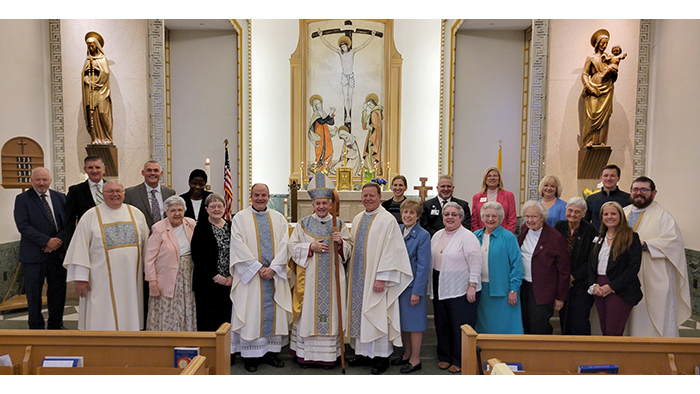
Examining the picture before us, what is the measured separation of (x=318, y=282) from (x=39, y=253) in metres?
3.17

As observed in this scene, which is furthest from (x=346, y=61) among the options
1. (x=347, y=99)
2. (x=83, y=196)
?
(x=83, y=196)

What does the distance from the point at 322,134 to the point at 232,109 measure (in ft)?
6.59

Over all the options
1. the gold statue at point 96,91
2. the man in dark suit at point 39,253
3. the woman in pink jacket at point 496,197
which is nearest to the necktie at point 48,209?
the man in dark suit at point 39,253

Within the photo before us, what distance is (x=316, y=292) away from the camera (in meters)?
4.03

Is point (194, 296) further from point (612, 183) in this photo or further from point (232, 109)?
point (232, 109)

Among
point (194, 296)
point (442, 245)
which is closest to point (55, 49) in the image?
point (194, 296)

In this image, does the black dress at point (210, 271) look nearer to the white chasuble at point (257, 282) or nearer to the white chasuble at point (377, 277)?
the white chasuble at point (257, 282)

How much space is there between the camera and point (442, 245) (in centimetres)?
402

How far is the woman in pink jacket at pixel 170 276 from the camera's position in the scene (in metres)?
3.88

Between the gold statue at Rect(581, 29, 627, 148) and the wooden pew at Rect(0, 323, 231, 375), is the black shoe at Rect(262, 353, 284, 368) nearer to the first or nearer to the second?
the wooden pew at Rect(0, 323, 231, 375)

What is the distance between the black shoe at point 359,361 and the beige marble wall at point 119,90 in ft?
17.4

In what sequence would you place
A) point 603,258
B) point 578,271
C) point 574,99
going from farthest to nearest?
1. point 574,99
2. point 578,271
3. point 603,258

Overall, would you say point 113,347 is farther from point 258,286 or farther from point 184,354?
point 258,286

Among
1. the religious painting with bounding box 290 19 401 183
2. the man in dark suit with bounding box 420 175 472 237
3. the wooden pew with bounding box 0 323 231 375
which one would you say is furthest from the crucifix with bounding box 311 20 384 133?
the wooden pew with bounding box 0 323 231 375
